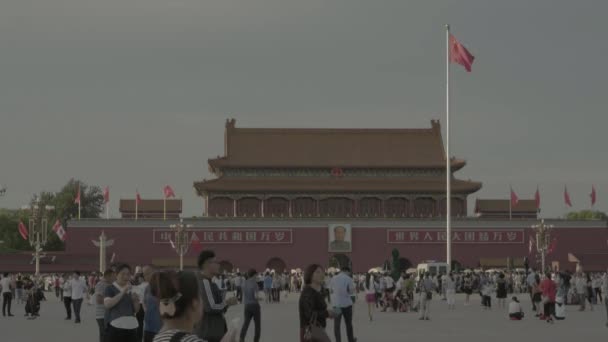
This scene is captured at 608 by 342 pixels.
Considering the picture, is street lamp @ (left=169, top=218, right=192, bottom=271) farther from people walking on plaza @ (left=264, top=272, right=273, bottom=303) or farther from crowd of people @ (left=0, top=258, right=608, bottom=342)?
crowd of people @ (left=0, top=258, right=608, bottom=342)

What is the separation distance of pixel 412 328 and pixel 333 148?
48256mm

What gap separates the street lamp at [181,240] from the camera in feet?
188

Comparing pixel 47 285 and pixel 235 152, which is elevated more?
pixel 235 152

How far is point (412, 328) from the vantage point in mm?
20828

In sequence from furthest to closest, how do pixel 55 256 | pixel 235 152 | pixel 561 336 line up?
pixel 235 152 < pixel 55 256 < pixel 561 336

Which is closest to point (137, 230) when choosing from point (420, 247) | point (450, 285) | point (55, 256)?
point (55, 256)

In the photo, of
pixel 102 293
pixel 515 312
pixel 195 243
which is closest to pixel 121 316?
pixel 102 293

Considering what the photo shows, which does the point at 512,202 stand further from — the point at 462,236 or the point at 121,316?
the point at 121,316

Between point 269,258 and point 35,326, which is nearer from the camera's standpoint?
point 35,326

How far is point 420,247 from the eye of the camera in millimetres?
62812

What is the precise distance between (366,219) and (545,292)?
40.5 m

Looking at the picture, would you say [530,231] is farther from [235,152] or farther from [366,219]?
[235,152]

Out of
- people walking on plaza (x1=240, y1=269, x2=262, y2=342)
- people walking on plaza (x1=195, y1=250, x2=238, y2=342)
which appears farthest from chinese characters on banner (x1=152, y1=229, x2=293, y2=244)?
people walking on plaza (x1=195, y1=250, x2=238, y2=342)

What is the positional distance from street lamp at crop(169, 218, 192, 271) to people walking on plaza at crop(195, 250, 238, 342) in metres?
47.3
